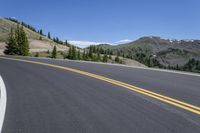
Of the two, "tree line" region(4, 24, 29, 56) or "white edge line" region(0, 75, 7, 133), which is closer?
"white edge line" region(0, 75, 7, 133)

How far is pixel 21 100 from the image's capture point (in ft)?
27.8

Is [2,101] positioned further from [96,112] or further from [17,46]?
[17,46]

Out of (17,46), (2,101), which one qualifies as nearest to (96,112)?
(2,101)

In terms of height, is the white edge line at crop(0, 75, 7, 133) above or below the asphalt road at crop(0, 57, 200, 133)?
below

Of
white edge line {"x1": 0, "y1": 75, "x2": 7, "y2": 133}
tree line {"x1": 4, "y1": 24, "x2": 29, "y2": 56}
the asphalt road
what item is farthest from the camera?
tree line {"x1": 4, "y1": 24, "x2": 29, "y2": 56}

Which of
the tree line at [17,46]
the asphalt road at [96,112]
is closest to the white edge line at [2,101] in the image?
the asphalt road at [96,112]

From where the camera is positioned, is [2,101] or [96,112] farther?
[2,101]

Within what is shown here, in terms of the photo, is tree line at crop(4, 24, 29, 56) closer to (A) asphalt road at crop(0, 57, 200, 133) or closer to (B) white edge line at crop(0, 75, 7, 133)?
(B) white edge line at crop(0, 75, 7, 133)

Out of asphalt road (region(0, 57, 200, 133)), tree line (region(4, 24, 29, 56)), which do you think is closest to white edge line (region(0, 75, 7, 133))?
asphalt road (region(0, 57, 200, 133))

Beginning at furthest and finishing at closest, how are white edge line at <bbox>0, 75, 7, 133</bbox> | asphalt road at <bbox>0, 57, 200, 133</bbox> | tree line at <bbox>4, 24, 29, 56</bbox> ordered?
tree line at <bbox>4, 24, 29, 56</bbox>
white edge line at <bbox>0, 75, 7, 133</bbox>
asphalt road at <bbox>0, 57, 200, 133</bbox>

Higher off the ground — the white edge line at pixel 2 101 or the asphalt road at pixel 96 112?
the asphalt road at pixel 96 112

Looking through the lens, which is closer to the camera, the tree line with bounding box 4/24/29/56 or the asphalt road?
the asphalt road

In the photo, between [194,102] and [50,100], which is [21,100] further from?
[194,102]

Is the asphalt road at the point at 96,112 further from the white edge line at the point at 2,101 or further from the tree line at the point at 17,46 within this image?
the tree line at the point at 17,46
